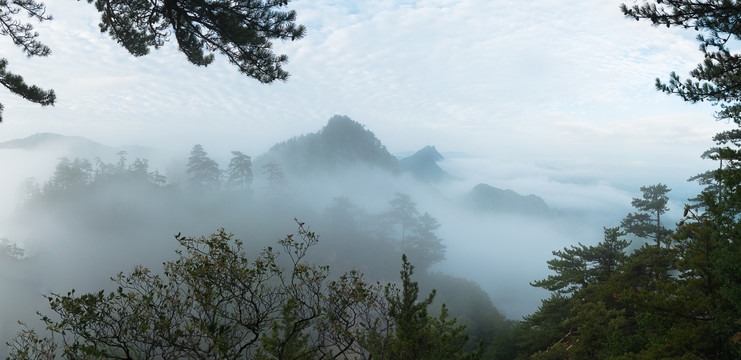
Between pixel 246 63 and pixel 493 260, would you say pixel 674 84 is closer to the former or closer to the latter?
pixel 246 63

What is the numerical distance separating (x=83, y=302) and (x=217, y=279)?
1.59 metres

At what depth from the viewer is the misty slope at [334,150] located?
324ft

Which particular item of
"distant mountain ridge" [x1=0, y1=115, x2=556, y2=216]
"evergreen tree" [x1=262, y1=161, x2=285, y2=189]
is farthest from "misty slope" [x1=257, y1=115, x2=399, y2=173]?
"evergreen tree" [x1=262, y1=161, x2=285, y2=189]

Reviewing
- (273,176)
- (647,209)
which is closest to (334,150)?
(273,176)

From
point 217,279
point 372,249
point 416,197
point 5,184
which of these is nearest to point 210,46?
point 217,279

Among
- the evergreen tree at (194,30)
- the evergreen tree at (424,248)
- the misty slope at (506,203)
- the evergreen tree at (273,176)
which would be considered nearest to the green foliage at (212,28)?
the evergreen tree at (194,30)

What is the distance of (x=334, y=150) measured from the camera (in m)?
103

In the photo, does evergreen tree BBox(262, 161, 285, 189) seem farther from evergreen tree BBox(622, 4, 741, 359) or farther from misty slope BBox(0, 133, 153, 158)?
misty slope BBox(0, 133, 153, 158)

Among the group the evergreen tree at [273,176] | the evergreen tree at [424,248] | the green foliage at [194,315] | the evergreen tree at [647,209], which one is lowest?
the evergreen tree at [424,248]

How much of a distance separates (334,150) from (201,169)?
5003 cm

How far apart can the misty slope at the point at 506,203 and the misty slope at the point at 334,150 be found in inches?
1211

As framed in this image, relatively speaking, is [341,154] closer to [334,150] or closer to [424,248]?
[334,150]

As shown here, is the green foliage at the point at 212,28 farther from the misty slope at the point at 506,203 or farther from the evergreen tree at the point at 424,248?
the misty slope at the point at 506,203

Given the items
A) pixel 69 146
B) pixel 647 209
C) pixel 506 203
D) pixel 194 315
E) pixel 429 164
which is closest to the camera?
pixel 194 315
